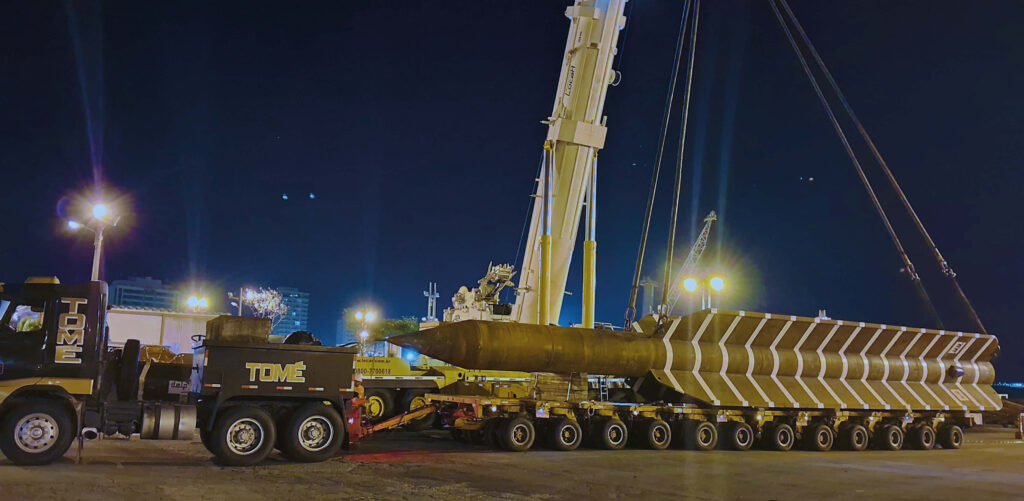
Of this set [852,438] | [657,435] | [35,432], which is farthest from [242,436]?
[852,438]

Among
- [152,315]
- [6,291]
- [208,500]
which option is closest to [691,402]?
[208,500]

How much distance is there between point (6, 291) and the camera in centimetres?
1433

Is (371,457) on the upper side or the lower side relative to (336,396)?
lower

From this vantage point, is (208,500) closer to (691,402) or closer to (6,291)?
(6,291)

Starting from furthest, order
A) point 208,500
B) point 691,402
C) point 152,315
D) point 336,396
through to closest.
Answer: point 152,315 → point 691,402 → point 336,396 → point 208,500

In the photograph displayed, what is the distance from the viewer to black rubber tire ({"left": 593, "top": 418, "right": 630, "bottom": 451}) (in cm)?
1953

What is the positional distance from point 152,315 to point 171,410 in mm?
26921

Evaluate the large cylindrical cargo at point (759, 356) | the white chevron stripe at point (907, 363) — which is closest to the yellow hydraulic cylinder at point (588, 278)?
the large cylindrical cargo at point (759, 356)

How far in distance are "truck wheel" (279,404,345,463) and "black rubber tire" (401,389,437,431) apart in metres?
5.67

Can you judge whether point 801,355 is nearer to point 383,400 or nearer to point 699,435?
point 699,435

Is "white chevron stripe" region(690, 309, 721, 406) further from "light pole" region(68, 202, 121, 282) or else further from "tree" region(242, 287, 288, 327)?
"tree" region(242, 287, 288, 327)

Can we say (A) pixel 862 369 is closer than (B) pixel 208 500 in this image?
No

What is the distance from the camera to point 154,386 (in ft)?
51.4

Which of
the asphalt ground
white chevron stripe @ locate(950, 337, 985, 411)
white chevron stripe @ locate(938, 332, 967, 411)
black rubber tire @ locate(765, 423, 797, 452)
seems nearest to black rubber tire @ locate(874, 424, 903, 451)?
white chevron stripe @ locate(938, 332, 967, 411)
